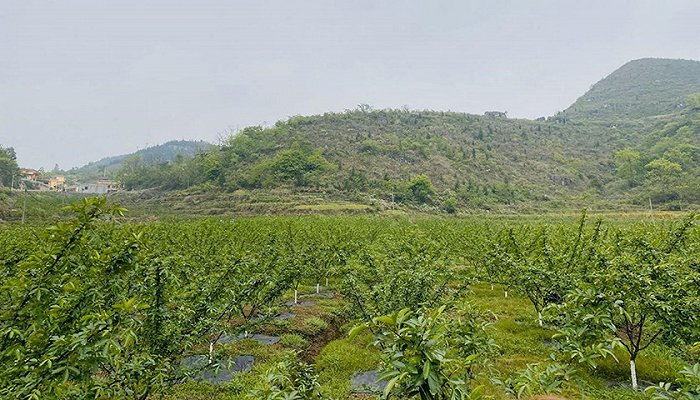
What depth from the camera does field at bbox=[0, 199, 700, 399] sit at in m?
2.78

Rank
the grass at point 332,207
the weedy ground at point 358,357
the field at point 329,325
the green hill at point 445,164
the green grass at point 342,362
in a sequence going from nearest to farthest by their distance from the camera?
1. the field at point 329,325
2. the weedy ground at point 358,357
3. the green grass at point 342,362
4. the grass at point 332,207
5. the green hill at point 445,164

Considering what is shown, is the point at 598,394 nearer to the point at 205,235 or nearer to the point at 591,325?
the point at 591,325

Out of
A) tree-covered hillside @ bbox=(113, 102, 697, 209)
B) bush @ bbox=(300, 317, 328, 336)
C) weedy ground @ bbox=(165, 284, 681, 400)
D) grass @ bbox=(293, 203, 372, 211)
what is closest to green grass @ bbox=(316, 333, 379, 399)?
weedy ground @ bbox=(165, 284, 681, 400)

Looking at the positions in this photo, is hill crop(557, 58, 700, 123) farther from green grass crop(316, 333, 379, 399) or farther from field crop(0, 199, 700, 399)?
green grass crop(316, 333, 379, 399)

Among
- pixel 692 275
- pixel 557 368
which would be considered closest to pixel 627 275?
pixel 692 275

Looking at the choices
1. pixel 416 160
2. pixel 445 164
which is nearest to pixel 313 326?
pixel 416 160

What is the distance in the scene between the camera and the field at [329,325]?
278 cm

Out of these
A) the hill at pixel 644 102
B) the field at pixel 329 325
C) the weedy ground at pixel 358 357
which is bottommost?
the weedy ground at pixel 358 357

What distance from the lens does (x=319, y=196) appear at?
65000 millimetres

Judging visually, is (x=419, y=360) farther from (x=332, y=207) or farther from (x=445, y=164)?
(x=445, y=164)

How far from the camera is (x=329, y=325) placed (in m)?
12.8

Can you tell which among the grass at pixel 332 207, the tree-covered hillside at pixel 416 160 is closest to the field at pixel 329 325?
the grass at pixel 332 207

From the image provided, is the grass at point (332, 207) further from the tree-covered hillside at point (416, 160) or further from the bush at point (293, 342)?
the bush at point (293, 342)

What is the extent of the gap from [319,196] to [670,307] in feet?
199
